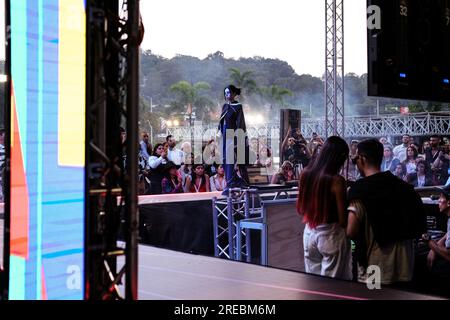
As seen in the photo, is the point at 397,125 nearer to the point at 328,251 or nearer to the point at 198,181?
the point at 198,181

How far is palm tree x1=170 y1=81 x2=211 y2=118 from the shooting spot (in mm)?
20922

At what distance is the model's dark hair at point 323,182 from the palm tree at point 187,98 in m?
18.1

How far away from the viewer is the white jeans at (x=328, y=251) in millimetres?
2625

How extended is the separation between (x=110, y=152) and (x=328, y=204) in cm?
118

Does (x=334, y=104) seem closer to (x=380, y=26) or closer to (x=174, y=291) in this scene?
(x=380, y=26)

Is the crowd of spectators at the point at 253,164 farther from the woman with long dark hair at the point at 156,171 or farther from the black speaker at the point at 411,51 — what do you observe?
the black speaker at the point at 411,51

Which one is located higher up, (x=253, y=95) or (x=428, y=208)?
(x=253, y=95)

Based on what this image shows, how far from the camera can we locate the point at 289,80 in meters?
27.5

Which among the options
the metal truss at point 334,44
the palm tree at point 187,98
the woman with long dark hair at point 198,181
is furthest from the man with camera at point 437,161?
the palm tree at point 187,98

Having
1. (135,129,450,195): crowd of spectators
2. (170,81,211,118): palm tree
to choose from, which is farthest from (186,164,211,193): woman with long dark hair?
(170,81,211,118): palm tree

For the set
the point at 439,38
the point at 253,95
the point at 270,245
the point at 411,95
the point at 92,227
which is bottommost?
the point at 270,245

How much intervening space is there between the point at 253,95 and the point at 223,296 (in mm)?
23123

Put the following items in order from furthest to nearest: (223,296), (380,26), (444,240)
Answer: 1. (380,26)
2. (444,240)
3. (223,296)

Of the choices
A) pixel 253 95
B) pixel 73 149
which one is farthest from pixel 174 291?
pixel 253 95
